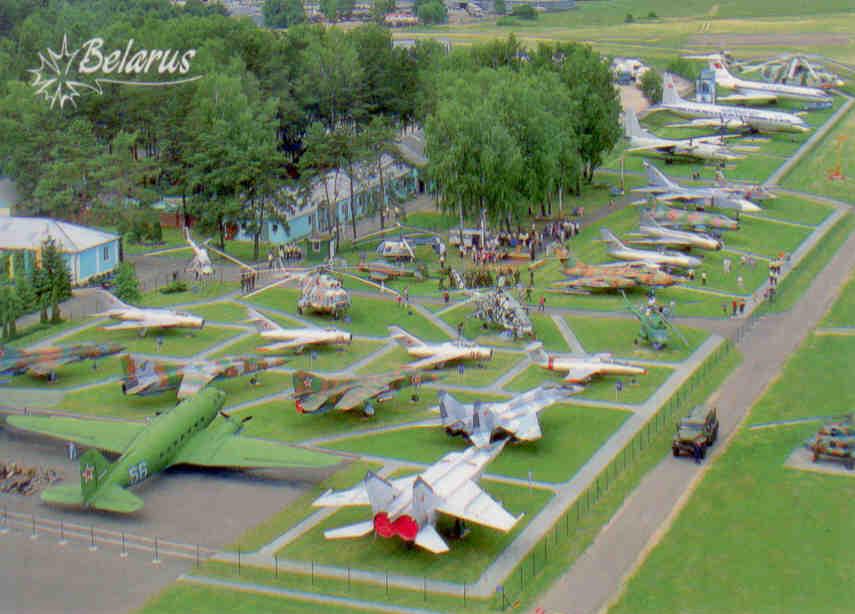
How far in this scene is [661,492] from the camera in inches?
2237

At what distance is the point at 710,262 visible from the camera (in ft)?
336

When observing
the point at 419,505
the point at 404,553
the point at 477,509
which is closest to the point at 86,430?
the point at 404,553

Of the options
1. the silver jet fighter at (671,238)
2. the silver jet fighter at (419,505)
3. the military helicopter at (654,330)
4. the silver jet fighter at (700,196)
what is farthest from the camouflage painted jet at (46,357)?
the silver jet fighter at (700,196)

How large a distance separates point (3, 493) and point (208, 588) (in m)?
14.7

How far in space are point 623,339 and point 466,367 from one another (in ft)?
40.3

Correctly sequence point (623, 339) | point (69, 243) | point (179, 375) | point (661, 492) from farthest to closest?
1. point (69, 243)
2. point (623, 339)
3. point (179, 375)
4. point (661, 492)

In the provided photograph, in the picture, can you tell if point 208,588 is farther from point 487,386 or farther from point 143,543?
point 487,386

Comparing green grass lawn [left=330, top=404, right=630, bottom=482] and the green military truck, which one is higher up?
the green military truck

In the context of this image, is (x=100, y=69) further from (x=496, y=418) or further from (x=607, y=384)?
(x=496, y=418)

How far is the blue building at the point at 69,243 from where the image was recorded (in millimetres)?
96000

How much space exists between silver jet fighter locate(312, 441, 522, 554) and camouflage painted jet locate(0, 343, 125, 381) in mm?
27298

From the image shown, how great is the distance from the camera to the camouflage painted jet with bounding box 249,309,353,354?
7712cm

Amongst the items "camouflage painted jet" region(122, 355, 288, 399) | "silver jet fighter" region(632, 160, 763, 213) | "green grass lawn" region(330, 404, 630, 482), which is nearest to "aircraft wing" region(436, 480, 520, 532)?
"green grass lawn" region(330, 404, 630, 482)

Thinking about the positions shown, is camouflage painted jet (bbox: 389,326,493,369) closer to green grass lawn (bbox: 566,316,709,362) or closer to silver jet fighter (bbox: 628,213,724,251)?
green grass lawn (bbox: 566,316,709,362)
